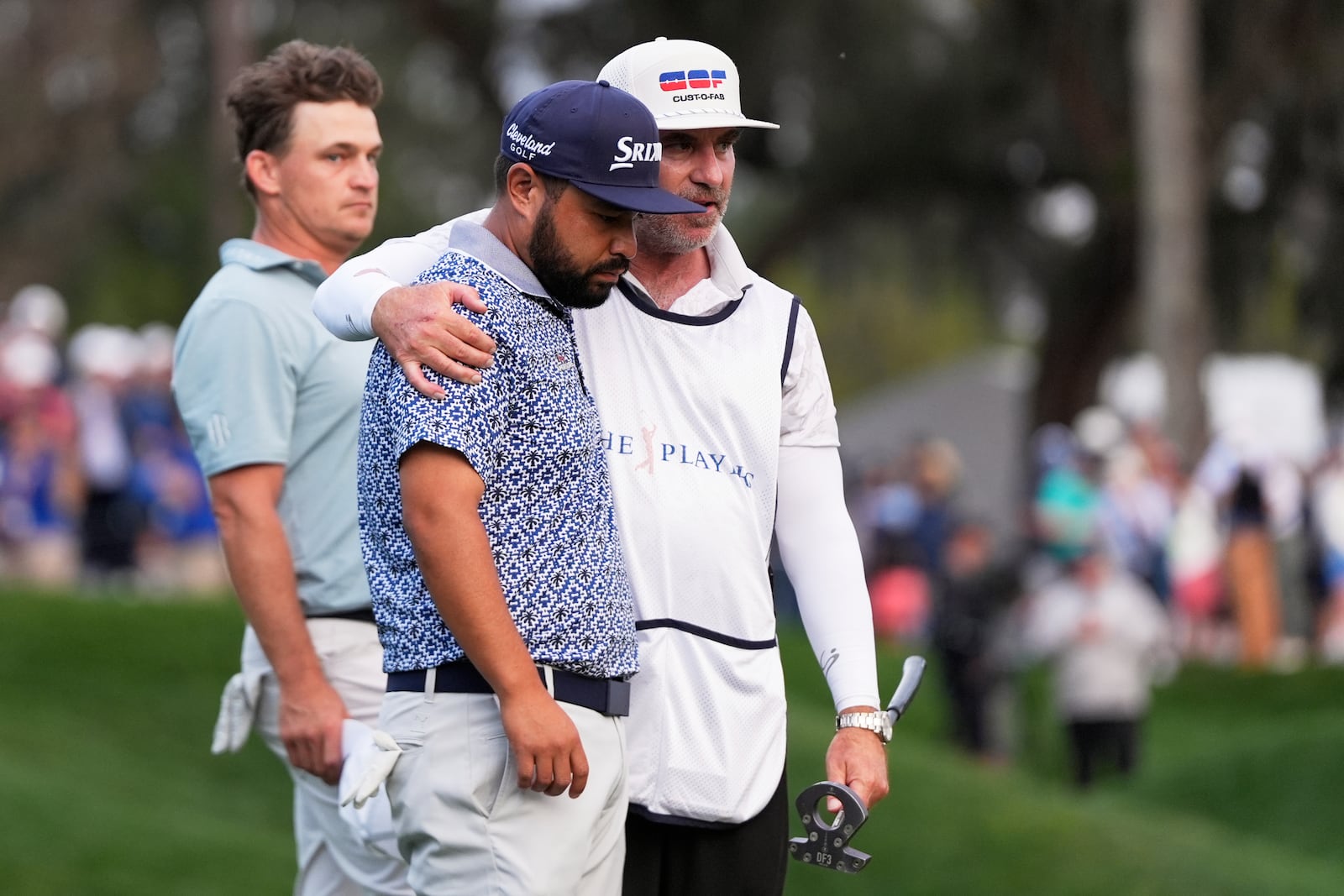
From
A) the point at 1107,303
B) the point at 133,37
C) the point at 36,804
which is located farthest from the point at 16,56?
the point at 36,804

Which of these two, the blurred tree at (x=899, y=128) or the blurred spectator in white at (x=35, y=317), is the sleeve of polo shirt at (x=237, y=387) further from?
the blurred tree at (x=899, y=128)

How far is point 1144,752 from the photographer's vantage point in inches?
564

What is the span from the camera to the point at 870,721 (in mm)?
3814

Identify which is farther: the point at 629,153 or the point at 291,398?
the point at 291,398

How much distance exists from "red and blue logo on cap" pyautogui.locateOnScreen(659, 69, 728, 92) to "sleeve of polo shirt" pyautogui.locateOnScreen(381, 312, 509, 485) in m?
0.74

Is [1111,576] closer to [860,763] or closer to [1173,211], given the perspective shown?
[1173,211]

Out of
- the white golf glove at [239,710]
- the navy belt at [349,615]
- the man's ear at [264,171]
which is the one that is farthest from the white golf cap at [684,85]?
the white golf glove at [239,710]

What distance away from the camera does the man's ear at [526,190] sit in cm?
336

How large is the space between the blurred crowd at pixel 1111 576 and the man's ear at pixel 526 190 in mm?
9971

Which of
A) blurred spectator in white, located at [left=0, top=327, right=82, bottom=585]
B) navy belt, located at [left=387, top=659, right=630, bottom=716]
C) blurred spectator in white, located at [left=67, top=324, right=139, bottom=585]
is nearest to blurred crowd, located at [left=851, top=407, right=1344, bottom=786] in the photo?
blurred spectator in white, located at [left=67, top=324, right=139, bottom=585]

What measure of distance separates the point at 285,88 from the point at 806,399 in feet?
5.09

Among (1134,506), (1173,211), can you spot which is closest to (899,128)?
(1173,211)

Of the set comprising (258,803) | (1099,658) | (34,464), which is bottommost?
(258,803)

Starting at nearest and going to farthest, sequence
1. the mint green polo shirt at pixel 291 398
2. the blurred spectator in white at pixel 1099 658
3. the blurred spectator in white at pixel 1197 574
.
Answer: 1. the mint green polo shirt at pixel 291 398
2. the blurred spectator in white at pixel 1099 658
3. the blurred spectator in white at pixel 1197 574
